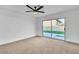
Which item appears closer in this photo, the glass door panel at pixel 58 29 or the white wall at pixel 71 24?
the white wall at pixel 71 24

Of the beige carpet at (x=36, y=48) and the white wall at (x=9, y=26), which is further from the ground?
the white wall at (x=9, y=26)

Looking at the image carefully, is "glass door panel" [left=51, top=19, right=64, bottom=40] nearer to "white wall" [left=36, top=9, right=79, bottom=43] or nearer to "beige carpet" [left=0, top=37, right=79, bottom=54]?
"white wall" [left=36, top=9, right=79, bottom=43]

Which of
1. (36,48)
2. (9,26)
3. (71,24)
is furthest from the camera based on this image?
(71,24)

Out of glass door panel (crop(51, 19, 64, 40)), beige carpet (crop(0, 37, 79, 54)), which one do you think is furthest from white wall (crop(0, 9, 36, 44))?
glass door panel (crop(51, 19, 64, 40))

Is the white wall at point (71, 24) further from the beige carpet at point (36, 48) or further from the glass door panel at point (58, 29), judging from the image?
the beige carpet at point (36, 48)

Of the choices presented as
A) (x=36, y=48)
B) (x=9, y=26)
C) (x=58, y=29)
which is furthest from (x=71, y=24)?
(x=9, y=26)

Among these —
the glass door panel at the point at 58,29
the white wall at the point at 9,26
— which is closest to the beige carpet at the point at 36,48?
the white wall at the point at 9,26

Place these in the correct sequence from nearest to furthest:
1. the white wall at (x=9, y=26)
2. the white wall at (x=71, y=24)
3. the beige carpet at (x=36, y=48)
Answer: the beige carpet at (x=36, y=48)
the white wall at (x=9, y=26)
the white wall at (x=71, y=24)

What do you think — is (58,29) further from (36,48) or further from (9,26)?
(9,26)
